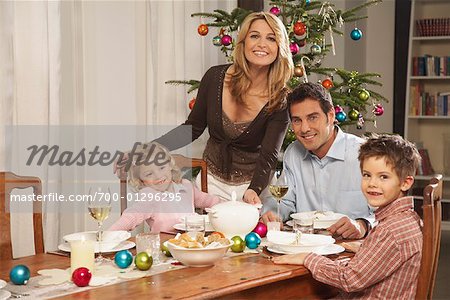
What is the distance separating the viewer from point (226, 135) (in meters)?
3.44

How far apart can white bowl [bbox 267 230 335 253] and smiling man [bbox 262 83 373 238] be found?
41 cm

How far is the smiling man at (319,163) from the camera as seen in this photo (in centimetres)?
293

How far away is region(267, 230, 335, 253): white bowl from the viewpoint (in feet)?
7.50

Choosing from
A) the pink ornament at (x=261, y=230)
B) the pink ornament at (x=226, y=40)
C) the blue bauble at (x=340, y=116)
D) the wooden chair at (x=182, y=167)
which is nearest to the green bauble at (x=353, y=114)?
the blue bauble at (x=340, y=116)

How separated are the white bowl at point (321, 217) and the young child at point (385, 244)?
1.47 ft

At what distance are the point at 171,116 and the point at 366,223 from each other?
95.0 inches

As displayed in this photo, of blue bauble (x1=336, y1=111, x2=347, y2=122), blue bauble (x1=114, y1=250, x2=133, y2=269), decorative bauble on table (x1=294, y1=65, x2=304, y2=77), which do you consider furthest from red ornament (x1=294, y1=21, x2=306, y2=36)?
blue bauble (x1=114, y1=250, x2=133, y2=269)

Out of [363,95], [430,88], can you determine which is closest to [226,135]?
[363,95]

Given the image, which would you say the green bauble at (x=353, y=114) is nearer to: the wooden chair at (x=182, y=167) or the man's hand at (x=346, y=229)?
the wooden chair at (x=182, y=167)

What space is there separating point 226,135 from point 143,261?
1.42 metres

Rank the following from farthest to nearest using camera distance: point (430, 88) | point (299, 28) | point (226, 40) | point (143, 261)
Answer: point (430, 88) → point (226, 40) → point (299, 28) → point (143, 261)

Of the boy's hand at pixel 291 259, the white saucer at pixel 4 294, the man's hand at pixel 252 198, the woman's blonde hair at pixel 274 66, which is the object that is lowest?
the white saucer at pixel 4 294

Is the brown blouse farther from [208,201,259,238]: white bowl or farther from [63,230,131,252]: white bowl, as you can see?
[63,230,131,252]: white bowl

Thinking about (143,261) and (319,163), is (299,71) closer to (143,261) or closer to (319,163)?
(319,163)
